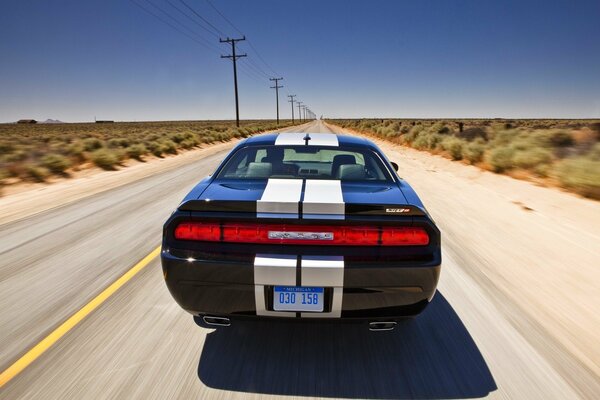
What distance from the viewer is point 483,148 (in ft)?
49.5

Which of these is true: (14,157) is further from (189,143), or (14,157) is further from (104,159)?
(189,143)

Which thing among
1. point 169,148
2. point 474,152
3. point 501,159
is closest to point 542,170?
point 501,159

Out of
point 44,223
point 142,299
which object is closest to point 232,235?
point 142,299

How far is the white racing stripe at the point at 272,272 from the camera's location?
7.79 ft

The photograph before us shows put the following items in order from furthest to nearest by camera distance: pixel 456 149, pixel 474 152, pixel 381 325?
1. pixel 456 149
2. pixel 474 152
3. pixel 381 325

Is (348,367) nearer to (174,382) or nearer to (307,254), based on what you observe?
(307,254)

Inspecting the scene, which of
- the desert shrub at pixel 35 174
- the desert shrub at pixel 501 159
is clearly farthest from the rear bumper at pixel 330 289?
the desert shrub at pixel 501 159

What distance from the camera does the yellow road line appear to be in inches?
100.0

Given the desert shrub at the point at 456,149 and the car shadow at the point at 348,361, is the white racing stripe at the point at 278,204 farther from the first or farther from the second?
the desert shrub at the point at 456,149

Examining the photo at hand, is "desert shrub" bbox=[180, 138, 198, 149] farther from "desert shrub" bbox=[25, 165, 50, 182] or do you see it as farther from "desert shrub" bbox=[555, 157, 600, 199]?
"desert shrub" bbox=[555, 157, 600, 199]

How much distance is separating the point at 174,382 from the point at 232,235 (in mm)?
982

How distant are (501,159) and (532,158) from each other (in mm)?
976

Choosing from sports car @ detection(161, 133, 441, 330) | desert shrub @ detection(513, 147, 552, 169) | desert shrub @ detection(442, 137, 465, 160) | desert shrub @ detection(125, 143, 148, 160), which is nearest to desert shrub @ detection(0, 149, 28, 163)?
desert shrub @ detection(125, 143, 148, 160)

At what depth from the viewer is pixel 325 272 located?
2371 millimetres
